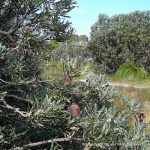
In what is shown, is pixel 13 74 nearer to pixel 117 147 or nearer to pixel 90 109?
pixel 90 109

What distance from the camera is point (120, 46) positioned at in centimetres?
4853

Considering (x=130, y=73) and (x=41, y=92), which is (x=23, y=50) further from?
(x=130, y=73)

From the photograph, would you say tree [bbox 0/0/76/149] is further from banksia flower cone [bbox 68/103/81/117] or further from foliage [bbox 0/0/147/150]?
banksia flower cone [bbox 68/103/81/117]

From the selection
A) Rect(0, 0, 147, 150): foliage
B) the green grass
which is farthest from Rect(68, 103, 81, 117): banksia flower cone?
the green grass

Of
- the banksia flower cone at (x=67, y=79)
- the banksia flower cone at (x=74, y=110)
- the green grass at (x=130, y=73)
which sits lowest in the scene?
the green grass at (x=130, y=73)

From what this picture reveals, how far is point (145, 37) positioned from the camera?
50188mm

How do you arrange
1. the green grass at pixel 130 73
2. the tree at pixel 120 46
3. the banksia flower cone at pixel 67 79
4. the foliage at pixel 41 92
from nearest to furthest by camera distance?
the foliage at pixel 41 92, the banksia flower cone at pixel 67 79, the green grass at pixel 130 73, the tree at pixel 120 46

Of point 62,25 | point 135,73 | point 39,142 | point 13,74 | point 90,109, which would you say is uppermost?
point 62,25

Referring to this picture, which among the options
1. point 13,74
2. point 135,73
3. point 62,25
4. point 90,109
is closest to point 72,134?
point 90,109

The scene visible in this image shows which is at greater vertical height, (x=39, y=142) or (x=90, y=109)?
(x=90, y=109)

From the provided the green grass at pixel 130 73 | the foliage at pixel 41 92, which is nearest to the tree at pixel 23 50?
the foliage at pixel 41 92

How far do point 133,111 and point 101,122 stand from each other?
1.01 m

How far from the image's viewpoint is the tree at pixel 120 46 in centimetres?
4806

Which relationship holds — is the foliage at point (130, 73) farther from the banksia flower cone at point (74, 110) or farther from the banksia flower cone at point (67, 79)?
the banksia flower cone at point (74, 110)
